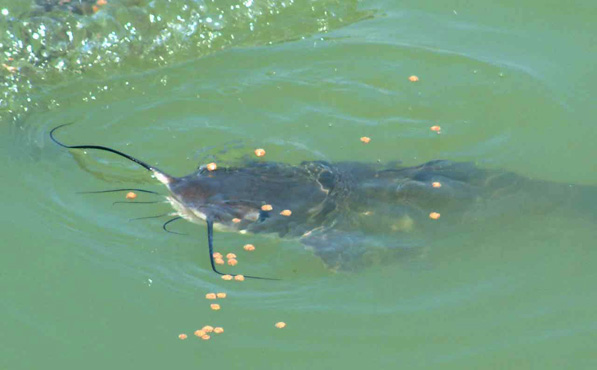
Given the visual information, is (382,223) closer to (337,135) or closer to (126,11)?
(337,135)

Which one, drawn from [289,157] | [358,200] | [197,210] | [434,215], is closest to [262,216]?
[197,210]

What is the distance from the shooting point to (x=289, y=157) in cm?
518

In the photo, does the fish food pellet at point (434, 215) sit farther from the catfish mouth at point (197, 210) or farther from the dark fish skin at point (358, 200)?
the catfish mouth at point (197, 210)

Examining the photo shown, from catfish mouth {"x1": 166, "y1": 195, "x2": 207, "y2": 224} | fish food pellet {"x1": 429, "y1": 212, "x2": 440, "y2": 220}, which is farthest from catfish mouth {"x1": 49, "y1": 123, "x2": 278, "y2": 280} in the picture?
fish food pellet {"x1": 429, "y1": 212, "x2": 440, "y2": 220}

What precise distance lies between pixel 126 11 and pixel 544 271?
3.56 metres

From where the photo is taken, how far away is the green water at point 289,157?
4.21 metres

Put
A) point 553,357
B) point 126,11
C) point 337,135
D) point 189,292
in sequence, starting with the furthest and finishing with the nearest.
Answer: point 126,11, point 337,135, point 189,292, point 553,357

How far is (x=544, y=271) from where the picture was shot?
458 cm

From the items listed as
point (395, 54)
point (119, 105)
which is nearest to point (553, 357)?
point (395, 54)

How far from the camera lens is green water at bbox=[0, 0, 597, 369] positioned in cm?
421

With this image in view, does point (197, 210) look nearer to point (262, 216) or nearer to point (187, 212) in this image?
point (187, 212)

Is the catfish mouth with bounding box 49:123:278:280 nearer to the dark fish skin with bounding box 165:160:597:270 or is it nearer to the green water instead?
the dark fish skin with bounding box 165:160:597:270

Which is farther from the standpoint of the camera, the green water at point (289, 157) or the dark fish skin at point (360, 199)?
the dark fish skin at point (360, 199)

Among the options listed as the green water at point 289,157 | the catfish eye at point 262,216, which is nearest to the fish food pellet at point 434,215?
the green water at point 289,157
